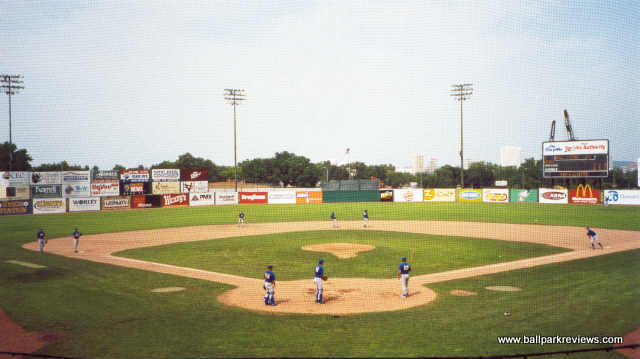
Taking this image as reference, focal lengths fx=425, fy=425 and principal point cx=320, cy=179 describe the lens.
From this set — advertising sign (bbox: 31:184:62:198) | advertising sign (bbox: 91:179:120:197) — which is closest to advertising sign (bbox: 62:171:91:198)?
advertising sign (bbox: 31:184:62:198)

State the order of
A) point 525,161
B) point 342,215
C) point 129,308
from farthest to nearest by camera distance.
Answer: point 525,161 → point 342,215 → point 129,308

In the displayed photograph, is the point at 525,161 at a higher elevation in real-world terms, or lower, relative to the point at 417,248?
higher

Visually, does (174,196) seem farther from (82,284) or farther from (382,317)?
(382,317)

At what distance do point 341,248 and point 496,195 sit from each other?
41.5 m

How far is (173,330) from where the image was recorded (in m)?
9.84

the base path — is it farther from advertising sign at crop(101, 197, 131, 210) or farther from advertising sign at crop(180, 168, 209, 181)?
advertising sign at crop(180, 168, 209, 181)

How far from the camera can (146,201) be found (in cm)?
5422

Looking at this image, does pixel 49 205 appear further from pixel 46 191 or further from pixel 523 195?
pixel 523 195

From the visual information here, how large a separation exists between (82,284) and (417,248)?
15.4 meters

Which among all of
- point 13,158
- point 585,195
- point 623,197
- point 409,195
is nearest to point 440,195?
point 409,195

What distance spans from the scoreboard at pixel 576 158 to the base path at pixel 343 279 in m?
14.1

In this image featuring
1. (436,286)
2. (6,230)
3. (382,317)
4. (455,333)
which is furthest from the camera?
(6,230)

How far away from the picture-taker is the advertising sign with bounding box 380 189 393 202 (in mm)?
61250

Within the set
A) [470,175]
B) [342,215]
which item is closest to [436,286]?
[342,215]
